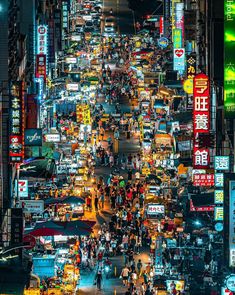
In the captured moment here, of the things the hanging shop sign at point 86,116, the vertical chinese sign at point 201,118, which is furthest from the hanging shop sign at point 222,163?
the hanging shop sign at point 86,116

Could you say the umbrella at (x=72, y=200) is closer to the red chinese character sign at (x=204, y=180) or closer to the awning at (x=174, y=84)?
the red chinese character sign at (x=204, y=180)

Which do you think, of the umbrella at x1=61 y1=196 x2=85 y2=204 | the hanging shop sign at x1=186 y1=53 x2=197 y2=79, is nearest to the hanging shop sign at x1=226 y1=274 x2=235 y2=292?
the umbrella at x1=61 y1=196 x2=85 y2=204

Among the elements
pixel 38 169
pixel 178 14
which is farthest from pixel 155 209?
pixel 178 14

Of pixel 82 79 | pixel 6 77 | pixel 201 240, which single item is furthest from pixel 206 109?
pixel 82 79

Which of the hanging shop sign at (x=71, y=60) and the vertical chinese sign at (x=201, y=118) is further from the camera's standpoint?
the hanging shop sign at (x=71, y=60)

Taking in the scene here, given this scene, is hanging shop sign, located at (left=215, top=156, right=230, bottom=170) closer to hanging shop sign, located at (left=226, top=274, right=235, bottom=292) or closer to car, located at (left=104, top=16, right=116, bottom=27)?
hanging shop sign, located at (left=226, top=274, right=235, bottom=292)

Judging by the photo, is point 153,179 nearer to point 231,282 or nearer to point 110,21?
point 231,282
